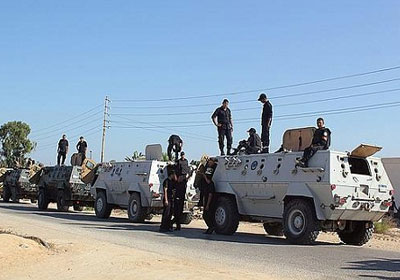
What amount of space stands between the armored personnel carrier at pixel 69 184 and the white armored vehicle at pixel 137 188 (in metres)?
1.68

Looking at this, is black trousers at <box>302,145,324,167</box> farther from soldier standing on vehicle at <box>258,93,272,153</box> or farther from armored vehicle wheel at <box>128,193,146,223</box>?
armored vehicle wheel at <box>128,193,146,223</box>

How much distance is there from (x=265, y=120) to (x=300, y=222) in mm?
4133

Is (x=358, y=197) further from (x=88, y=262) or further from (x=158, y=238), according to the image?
(x=88, y=262)

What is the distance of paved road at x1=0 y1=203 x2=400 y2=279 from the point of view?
10.4 meters

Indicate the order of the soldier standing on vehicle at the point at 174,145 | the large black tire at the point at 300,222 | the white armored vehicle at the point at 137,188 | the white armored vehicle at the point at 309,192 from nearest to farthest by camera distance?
the white armored vehicle at the point at 309,192, the large black tire at the point at 300,222, the white armored vehicle at the point at 137,188, the soldier standing on vehicle at the point at 174,145

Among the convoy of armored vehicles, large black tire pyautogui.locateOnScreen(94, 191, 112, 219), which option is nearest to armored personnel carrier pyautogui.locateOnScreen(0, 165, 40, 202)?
large black tire pyautogui.locateOnScreen(94, 191, 112, 219)

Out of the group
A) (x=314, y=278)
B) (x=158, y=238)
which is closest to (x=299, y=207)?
(x=158, y=238)

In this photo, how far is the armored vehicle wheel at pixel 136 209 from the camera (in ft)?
66.2

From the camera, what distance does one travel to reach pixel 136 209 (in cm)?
2042

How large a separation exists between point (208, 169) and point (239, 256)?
5537 millimetres

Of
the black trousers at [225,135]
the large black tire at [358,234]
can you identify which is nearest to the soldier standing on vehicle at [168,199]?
the black trousers at [225,135]

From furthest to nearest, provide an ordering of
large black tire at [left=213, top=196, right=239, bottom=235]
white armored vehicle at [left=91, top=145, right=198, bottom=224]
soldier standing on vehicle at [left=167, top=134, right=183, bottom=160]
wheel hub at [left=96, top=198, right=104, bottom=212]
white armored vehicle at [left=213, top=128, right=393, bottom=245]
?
1. wheel hub at [left=96, top=198, right=104, bottom=212]
2. soldier standing on vehicle at [left=167, top=134, right=183, bottom=160]
3. white armored vehicle at [left=91, top=145, right=198, bottom=224]
4. large black tire at [left=213, top=196, right=239, bottom=235]
5. white armored vehicle at [left=213, top=128, right=393, bottom=245]

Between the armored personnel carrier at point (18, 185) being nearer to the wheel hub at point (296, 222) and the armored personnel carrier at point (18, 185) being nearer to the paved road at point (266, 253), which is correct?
the paved road at point (266, 253)

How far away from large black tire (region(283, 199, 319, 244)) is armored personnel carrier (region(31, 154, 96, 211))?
38.8 ft
